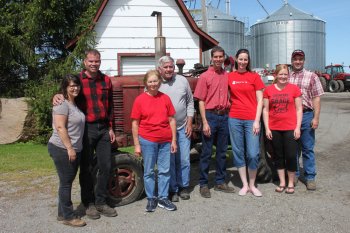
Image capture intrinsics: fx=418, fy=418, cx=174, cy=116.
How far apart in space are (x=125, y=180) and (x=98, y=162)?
559 mm

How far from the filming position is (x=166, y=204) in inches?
190

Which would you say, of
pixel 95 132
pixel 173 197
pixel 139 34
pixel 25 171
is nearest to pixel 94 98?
pixel 95 132

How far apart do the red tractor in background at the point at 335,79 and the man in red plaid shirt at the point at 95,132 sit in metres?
28.5

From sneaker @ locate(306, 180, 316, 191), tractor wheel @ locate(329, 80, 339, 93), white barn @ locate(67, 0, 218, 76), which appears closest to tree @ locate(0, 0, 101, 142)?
white barn @ locate(67, 0, 218, 76)

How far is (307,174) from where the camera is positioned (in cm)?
568

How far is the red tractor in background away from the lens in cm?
3059

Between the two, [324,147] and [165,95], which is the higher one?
[165,95]

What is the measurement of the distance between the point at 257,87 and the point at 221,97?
0.46 m

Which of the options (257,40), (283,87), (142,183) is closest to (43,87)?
(142,183)

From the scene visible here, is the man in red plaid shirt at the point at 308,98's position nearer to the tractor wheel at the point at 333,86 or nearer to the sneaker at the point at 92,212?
the sneaker at the point at 92,212

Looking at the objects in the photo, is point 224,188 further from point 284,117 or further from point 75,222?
point 75,222

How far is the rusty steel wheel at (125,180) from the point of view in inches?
194

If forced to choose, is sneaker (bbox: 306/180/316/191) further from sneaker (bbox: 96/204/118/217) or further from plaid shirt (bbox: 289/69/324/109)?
sneaker (bbox: 96/204/118/217)

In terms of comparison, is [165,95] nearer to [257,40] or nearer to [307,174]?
[307,174]
